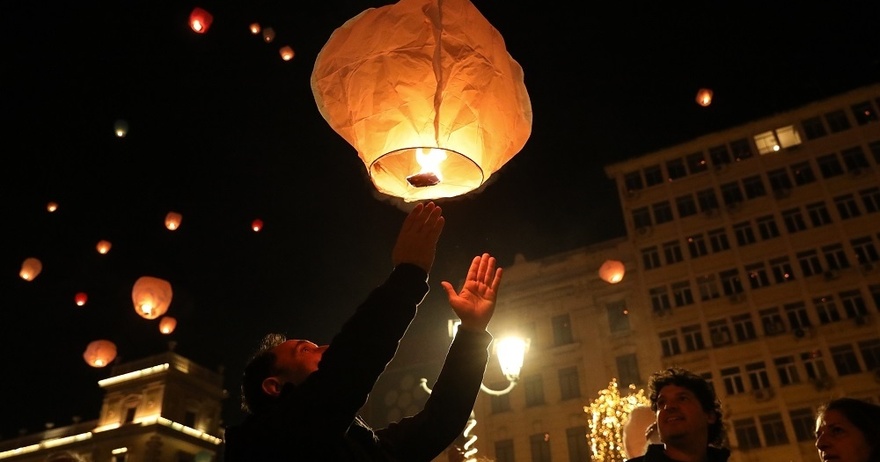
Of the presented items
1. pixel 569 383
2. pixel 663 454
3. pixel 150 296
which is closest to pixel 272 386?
pixel 663 454

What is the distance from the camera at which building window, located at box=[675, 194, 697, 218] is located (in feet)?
97.0

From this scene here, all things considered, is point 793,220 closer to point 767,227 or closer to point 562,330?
point 767,227

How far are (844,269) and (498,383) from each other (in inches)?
611

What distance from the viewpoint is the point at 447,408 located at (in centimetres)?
246

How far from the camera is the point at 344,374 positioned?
1.70m

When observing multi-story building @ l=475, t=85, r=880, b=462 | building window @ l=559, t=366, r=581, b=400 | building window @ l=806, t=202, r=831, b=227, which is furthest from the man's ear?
building window @ l=806, t=202, r=831, b=227

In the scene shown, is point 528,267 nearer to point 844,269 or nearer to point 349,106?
point 844,269

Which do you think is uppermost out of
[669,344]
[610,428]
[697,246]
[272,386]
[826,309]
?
[697,246]

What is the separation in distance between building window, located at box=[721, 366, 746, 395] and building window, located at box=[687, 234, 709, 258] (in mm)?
5552

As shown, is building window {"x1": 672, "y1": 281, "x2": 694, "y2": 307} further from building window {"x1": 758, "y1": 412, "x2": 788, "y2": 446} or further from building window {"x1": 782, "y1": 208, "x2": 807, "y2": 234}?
building window {"x1": 758, "y1": 412, "x2": 788, "y2": 446}

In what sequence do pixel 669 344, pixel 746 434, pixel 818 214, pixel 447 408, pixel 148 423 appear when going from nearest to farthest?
pixel 447 408, pixel 746 434, pixel 669 344, pixel 818 214, pixel 148 423

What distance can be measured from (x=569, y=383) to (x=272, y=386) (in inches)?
1064

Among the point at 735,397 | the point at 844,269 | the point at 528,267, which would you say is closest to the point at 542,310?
the point at 528,267

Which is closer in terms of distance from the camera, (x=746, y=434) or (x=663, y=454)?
(x=663, y=454)
